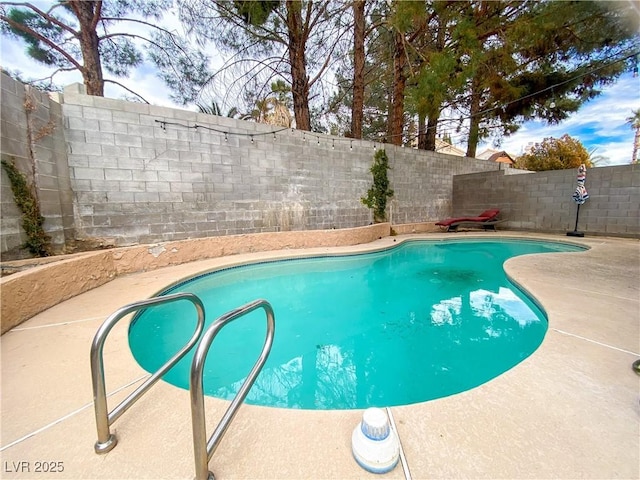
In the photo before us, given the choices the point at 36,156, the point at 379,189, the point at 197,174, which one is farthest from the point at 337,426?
the point at 379,189

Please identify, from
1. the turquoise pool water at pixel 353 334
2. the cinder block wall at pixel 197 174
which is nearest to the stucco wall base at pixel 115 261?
the cinder block wall at pixel 197 174

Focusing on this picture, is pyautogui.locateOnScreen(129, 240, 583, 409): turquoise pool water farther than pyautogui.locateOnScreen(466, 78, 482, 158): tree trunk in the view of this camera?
No

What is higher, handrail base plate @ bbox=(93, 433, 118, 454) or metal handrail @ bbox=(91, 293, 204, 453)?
metal handrail @ bbox=(91, 293, 204, 453)

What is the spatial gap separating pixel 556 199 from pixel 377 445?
386 inches

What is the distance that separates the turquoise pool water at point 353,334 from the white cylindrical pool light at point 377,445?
90cm

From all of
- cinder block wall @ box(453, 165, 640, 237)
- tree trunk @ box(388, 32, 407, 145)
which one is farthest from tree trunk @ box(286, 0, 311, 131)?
cinder block wall @ box(453, 165, 640, 237)

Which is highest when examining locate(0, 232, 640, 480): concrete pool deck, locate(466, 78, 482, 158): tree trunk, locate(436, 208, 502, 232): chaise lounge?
locate(466, 78, 482, 158): tree trunk

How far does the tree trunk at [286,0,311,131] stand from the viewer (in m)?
6.76

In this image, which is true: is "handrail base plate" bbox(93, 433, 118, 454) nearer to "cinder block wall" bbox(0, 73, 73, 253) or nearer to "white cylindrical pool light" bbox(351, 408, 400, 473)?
"white cylindrical pool light" bbox(351, 408, 400, 473)

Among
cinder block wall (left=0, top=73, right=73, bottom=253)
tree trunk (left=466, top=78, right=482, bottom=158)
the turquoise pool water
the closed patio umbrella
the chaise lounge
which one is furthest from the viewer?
the chaise lounge

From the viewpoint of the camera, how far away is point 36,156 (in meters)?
3.24

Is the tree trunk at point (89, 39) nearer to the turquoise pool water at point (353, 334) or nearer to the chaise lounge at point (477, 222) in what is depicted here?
the turquoise pool water at point (353, 334)

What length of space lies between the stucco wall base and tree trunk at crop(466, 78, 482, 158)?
5.68 meters

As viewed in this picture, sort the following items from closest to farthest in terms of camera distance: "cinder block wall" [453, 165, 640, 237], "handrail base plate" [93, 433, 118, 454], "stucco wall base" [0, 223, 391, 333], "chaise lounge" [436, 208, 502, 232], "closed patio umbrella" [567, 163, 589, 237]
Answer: "handrail base plate" [93, 433, 118, 454] < "stucco wall base" [0, 223, 391, 333] < "cinder block wall" [453, 165, 640, 237] < "closed patio umbrella" [567, 163, 589, 237] < "chaise lounge" [436, 208, 502, 232]
